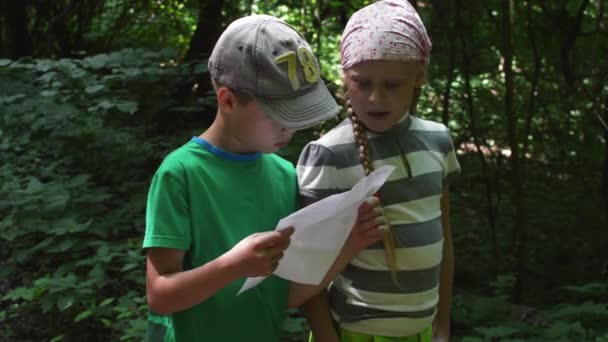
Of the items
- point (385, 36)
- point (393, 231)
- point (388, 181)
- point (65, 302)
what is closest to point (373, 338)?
point (393, 231)

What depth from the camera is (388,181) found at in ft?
5.27

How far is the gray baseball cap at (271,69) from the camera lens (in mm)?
1384

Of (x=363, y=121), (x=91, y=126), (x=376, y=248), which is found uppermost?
(x=363, y=121)

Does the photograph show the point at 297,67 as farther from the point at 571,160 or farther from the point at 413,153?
the point at 571,160

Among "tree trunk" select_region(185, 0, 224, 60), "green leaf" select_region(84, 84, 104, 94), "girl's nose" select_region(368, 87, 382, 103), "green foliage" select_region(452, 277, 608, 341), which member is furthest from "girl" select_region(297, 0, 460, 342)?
"tree trunk" select_region(185, 0, 224, 60)

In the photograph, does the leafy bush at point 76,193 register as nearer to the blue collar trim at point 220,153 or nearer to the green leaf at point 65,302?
the green leaf at point 65,302

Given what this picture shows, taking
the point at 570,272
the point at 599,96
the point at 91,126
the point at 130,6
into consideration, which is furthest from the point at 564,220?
the point at 130,6

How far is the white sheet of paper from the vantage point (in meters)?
1.33

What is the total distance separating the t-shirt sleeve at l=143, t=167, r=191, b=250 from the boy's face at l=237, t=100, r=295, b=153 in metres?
0.18

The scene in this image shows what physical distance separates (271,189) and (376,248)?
0.93ft

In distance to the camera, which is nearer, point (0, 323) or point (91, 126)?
point (0, 323)

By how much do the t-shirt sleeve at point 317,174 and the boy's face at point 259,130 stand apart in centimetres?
14

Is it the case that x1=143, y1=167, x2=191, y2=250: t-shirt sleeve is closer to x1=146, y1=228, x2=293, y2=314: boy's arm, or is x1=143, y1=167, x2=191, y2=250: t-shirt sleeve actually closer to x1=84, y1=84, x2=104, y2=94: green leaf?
x1=146, y1=228, x2=293, y2=314: boy's arm

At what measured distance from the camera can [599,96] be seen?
429 centimetres
